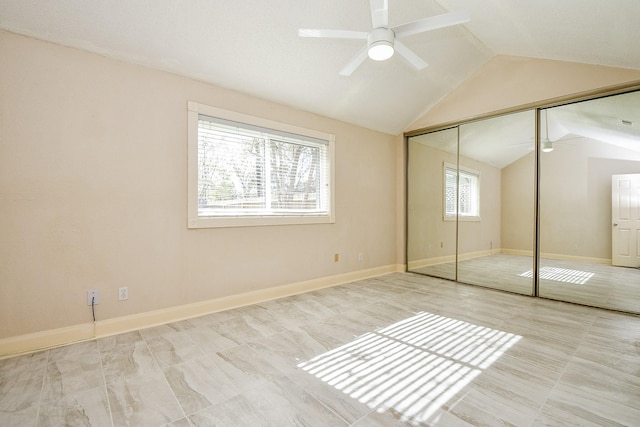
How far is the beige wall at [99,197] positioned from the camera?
231 cm

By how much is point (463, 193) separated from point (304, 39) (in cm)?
325

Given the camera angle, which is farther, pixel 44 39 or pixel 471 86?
pixel 471 86

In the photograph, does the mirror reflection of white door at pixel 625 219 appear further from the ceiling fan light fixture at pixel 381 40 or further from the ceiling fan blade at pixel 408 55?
the ceiling fan light fixture at pixel 381 40

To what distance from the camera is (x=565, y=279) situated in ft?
12.0

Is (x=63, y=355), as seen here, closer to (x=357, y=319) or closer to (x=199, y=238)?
(x=199, y=238)

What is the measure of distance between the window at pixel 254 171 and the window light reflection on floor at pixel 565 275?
2.91 m

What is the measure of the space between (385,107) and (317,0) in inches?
85.5

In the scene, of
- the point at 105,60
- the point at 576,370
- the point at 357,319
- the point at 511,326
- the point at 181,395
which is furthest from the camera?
the point at 357,319

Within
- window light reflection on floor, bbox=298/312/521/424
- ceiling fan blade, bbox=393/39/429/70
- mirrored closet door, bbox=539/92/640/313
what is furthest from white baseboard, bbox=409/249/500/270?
ceiling fan blade, bbox=393/39/429/70

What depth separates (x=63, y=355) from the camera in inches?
89.7

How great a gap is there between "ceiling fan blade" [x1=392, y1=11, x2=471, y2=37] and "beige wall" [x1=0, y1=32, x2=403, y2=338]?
2.04 m

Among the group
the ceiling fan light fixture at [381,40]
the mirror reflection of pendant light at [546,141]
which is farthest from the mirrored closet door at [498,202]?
the ceiling fan light fixture at [381,40]

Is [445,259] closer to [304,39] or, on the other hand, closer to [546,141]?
[546,141]

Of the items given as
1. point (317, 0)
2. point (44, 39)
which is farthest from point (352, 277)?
point (44, 39)
